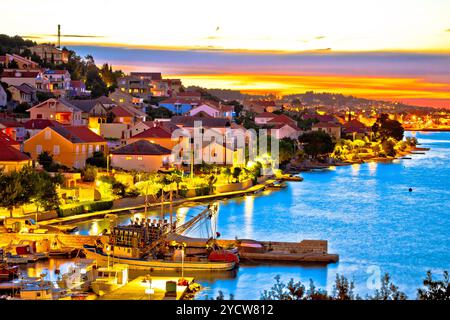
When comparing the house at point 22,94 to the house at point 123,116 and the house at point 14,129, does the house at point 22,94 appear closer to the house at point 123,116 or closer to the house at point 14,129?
Answer: the house at point 123,116

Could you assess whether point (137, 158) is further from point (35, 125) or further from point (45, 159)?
point (35, 125)

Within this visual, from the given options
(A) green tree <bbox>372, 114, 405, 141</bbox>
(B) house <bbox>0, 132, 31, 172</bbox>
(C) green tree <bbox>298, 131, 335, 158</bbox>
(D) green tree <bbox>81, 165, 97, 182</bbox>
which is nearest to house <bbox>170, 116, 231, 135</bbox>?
(C) green tree <bbox>298, 131, 335, 158</bbox>

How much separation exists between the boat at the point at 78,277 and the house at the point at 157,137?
10.6 meters

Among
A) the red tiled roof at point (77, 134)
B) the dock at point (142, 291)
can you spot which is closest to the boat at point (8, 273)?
the dock at point (142, 291)

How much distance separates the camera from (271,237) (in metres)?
11.4

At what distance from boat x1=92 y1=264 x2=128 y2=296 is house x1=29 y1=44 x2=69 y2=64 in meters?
23.1

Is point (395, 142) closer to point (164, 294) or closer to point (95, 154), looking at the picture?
point (95, 154)

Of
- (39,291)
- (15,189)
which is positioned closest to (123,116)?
(15,189)

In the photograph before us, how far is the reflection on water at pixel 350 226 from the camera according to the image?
28.6 ft

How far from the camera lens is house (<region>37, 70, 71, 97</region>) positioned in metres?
23.6

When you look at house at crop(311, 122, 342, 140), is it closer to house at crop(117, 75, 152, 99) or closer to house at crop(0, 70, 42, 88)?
house at crop(117, 75, 152, 99)

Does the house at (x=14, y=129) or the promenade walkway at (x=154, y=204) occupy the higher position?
the house at (x=14, y=129)

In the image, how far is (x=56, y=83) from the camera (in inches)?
954
